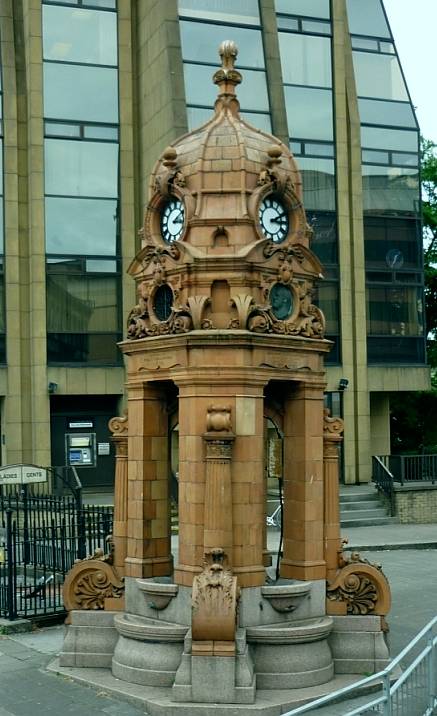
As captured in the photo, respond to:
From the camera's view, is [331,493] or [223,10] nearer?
[331,493]

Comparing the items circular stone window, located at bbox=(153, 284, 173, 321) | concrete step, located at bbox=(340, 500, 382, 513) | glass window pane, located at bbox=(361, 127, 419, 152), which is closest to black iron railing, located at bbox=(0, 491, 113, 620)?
circular stone window, located at bbox=(153, 284, 173, 321)

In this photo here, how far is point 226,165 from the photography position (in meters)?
11.4

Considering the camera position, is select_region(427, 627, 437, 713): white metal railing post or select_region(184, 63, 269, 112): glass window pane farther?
select_region(184, 63, 269, 112): glass window pane

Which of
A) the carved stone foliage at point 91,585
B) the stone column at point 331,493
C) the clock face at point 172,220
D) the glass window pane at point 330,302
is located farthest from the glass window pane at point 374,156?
the carved stone foliage at point 91,585

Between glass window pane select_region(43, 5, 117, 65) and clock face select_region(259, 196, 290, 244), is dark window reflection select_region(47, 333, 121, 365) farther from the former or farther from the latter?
clock face select_region(259, 196, 290, 244)

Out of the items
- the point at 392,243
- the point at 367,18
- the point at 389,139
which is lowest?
the point at 392,243

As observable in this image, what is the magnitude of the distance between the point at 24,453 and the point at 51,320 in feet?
13.5

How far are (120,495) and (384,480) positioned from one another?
52.7 feet

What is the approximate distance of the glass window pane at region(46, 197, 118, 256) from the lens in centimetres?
2794

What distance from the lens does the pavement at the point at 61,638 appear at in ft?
34.0

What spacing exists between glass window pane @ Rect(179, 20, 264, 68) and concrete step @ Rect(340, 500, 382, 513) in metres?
13.9

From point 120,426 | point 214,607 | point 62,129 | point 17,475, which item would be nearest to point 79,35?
point 62,129

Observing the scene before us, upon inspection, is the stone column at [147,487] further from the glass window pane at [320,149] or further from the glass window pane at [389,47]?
the glass window pane at [389,47]

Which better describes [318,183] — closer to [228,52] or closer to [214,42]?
[214,42]
